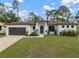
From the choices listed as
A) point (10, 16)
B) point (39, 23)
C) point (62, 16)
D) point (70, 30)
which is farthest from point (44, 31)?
point (62, 16)

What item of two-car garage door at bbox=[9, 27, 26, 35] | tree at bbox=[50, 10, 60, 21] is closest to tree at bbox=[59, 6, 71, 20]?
tree at bbox=[50, 10, 60, 21]

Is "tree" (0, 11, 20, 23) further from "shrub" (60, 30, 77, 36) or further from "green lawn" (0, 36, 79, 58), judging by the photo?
"green lawn" (0, 36, 79, 58)

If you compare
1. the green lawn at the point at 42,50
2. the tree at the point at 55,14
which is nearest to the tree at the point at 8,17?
the tree at the point at 55,14

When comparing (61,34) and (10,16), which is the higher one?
(10,16)

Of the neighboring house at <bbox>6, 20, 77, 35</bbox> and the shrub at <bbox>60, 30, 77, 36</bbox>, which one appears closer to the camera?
the shrub at <bbox>60, 30, 77, 36</bbox>

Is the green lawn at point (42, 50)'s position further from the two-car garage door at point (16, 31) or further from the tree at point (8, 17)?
the tree at point (8, 17)

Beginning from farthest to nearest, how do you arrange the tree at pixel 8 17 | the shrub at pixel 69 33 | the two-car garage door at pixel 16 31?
the tree at pixel 8 17
the two-car garage door at pixel 16 31
the shrub at pixel 69 33

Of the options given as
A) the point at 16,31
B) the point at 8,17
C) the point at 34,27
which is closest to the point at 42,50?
the point at 16,31

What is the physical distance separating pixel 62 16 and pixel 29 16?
52.3ft

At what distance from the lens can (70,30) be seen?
46000 mm

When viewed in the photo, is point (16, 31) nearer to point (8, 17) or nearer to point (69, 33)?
point (69, 33)

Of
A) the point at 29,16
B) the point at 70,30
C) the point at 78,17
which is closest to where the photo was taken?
the point at 70,30

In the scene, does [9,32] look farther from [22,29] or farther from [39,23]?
[39,23]

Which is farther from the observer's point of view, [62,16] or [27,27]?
[62,16]
